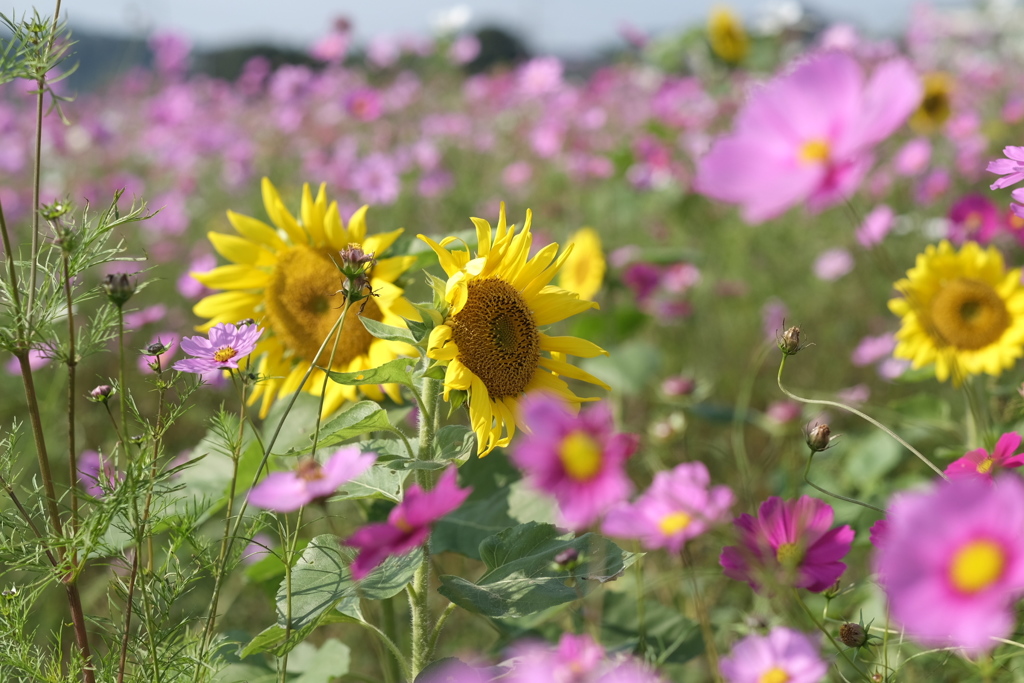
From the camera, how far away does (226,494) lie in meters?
0.86

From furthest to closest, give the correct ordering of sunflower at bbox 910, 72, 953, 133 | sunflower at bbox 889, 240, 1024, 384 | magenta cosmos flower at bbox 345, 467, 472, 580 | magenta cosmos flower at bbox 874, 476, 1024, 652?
1. sunflower at bbox 910, 72, 953, 133
2. sunflower at bbox 889, 240, 1024, 384
3. magenta cosmos flower at bbox 345, 467, 472, 580
4. magenta cosmos flower at bbox 874, 476, 1024, 652

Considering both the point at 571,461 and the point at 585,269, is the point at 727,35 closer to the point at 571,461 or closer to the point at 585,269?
the point at 585,269

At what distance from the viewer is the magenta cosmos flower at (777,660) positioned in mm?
537

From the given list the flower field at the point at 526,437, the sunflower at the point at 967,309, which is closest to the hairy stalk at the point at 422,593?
the flower field at the point at 526,437

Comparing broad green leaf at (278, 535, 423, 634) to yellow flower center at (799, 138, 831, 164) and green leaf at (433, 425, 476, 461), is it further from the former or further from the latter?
yellow flower center at (799, 138, 831, 164)

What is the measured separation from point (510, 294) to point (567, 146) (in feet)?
11.8

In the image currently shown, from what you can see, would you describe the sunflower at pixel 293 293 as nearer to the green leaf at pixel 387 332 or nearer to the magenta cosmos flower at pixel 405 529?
the green leaf at pixel 387 332

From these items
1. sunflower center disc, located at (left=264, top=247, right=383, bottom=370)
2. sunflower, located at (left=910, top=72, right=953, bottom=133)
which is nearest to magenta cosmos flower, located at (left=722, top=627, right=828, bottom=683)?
sunflower center disc, located at (left=264, top=247, right=383, bottom=370)

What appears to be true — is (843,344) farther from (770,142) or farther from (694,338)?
(770,142)

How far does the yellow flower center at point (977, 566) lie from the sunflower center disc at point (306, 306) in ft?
2.51

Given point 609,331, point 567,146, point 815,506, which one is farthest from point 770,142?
point 567,146

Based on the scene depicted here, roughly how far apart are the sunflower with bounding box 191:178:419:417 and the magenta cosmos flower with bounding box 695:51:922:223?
612mm

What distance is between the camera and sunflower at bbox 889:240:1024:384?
1.19 metres

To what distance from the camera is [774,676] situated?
1.85ft
